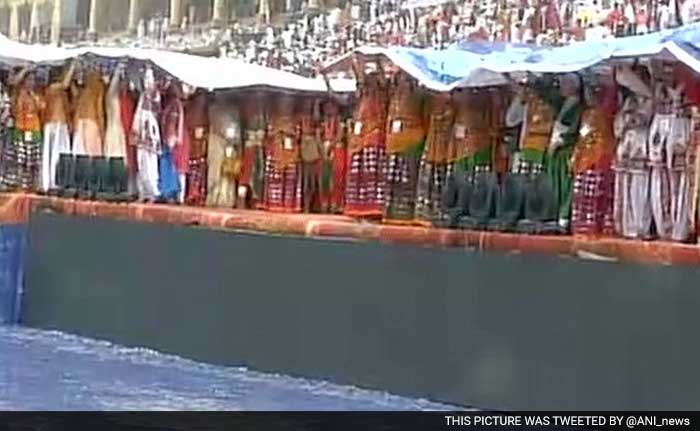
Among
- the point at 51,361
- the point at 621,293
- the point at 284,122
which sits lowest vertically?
the point at 51,361

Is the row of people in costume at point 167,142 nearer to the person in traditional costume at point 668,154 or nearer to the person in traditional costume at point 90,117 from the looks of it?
the person in traditional costume at point 90,117

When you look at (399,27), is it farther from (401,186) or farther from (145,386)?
(145,386)

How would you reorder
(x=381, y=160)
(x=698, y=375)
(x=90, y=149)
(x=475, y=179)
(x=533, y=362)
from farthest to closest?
(x=90, y=149) < (x=381, y=160) < (x=475, y=179) < (x=533, y=362) < (x=698, y=375)

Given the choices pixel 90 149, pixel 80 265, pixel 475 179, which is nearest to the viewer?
pixel 475 179

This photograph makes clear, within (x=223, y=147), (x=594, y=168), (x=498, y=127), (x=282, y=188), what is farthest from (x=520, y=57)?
(x=223, y=147)

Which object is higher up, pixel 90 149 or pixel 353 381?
pixel 90 149

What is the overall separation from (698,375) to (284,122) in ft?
15.6

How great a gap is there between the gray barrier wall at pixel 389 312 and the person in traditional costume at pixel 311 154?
1.11 meters

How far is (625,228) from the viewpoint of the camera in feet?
25.4

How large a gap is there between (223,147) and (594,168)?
3.73m

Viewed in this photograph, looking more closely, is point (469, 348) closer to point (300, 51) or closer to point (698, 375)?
point (698, 375)

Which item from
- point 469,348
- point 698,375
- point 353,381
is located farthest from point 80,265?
point 698,375

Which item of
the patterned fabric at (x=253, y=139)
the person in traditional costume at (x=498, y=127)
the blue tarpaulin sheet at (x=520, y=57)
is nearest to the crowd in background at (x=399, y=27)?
the blue tarpaulin sheet at (x=520, y=57)

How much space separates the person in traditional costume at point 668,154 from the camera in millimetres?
7660
